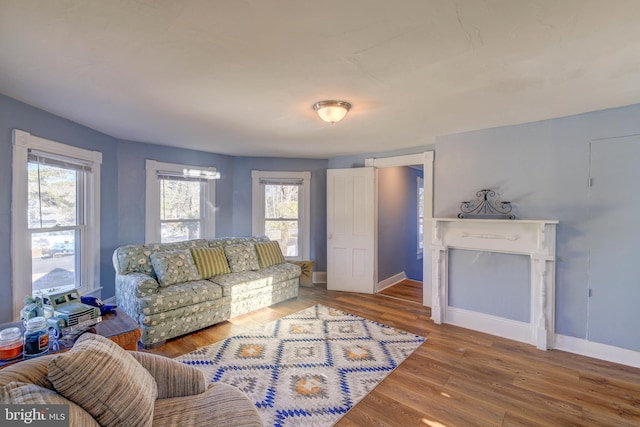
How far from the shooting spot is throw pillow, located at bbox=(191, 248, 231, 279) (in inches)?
145

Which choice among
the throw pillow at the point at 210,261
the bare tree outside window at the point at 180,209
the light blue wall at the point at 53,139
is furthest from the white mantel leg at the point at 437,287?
the light blue wall at the point at 53,139

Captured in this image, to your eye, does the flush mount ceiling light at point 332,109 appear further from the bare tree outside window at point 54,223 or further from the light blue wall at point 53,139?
the bare tree outside window at point 54,223

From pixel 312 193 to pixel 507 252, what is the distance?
10.5 feet

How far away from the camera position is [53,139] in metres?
2.97

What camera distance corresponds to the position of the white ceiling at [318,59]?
1398mm

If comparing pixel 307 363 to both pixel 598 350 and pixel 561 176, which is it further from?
pixel 561 176

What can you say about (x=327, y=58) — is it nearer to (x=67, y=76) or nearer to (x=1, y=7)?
(x=1, y=7)

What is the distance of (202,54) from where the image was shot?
1.77 m

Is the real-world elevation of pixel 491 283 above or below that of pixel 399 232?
below

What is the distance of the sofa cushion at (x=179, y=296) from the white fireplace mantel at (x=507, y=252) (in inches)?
108

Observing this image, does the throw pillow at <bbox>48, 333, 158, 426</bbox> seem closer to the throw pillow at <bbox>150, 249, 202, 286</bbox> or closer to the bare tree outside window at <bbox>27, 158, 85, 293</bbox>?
the throw pillow at <bbox>150, 249, 202, 286</bbox>

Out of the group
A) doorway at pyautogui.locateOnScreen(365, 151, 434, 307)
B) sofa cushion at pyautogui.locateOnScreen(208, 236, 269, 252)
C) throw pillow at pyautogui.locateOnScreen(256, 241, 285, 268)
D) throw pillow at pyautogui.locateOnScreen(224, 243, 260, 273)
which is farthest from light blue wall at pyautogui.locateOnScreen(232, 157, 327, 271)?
doorway at pyautogui.locateOnScreen(365, 151, 434, 307)

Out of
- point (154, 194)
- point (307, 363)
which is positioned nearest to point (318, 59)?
point (307, 363)

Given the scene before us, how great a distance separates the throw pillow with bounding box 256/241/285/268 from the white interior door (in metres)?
0.94
